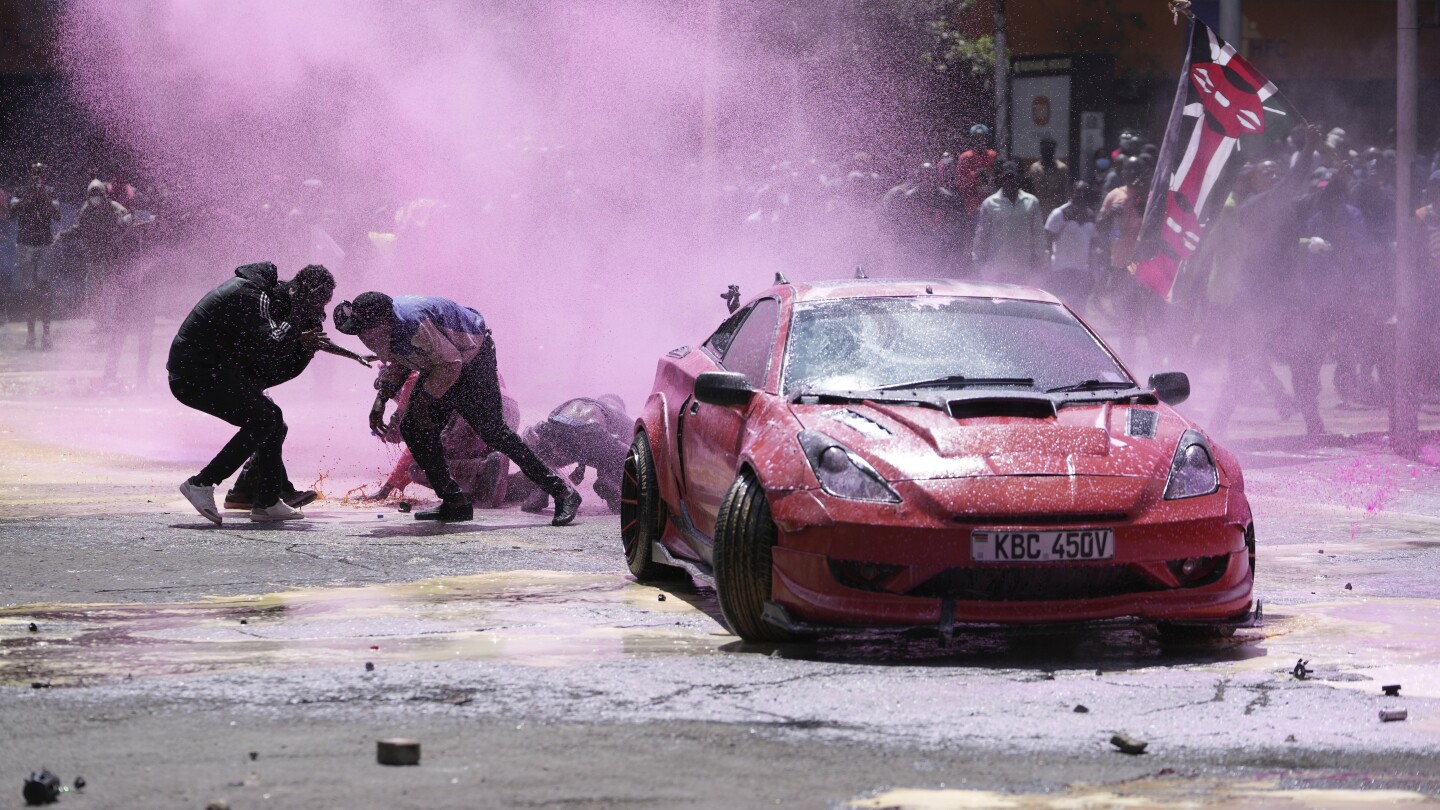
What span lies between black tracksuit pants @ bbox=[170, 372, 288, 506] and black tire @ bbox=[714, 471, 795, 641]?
4330 mm

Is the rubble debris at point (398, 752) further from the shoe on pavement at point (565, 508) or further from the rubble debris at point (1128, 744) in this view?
the shoe on pavement at point (565, 508)

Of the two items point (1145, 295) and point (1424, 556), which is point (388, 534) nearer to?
point (1424, 556)

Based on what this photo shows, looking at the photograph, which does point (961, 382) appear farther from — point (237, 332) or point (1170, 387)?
point (237, 332)

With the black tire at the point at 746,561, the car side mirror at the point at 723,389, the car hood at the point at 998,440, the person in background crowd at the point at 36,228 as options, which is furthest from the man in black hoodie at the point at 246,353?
the person in background crowd at the point at 36,228

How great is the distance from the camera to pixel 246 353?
10.3 m

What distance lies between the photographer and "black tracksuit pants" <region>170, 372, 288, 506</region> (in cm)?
1016

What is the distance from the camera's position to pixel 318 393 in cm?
1758

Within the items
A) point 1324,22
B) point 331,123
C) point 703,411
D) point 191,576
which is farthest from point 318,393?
point 1324,22

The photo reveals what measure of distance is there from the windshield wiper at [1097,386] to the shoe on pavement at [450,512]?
13.8 ft

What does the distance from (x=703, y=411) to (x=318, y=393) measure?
10.5m

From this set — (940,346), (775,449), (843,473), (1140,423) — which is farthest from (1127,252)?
(843,473)

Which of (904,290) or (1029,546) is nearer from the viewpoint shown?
(1029,546)

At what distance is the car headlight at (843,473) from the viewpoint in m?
6.21

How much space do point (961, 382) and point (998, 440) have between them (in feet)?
2.15
